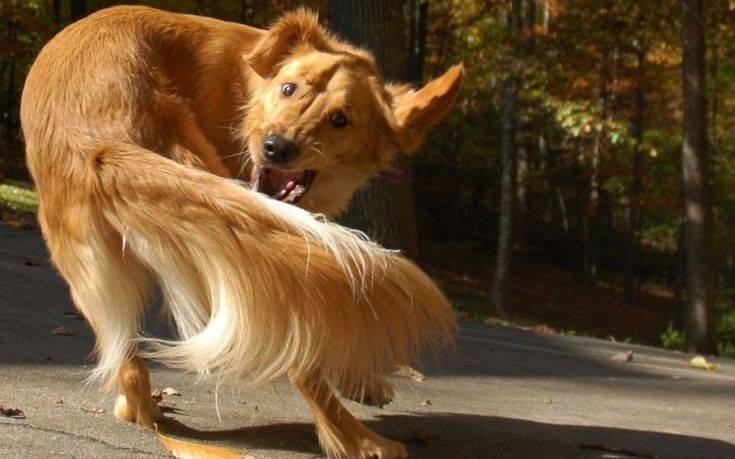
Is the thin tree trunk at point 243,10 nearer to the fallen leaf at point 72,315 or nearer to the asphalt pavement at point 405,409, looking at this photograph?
the asphalt pavement at point 405,409

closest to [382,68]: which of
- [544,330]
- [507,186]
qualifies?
[544,330]

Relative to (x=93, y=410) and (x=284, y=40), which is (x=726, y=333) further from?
(x=93, y=410)

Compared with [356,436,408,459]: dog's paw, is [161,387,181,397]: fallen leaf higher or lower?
lower

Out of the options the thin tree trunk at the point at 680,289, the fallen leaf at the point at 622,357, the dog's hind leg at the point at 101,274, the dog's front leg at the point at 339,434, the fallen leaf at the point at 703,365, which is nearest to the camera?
the dog's hind leg at the point at 101,274

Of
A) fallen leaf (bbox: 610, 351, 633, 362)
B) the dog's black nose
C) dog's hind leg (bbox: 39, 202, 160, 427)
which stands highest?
the dog's black nose

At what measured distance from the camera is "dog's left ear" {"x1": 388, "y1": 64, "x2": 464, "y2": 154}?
190 inches

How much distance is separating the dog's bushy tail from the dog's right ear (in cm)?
105

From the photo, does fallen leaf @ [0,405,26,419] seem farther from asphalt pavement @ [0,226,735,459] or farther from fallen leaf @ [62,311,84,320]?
fallen leaf @ [62,311,84,320]

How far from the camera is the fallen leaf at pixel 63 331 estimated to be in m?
6.54

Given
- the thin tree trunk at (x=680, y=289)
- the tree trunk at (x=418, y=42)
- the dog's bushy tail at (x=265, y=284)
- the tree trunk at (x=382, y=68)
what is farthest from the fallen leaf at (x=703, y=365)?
the thin tree trunk at (x=680, y=289)

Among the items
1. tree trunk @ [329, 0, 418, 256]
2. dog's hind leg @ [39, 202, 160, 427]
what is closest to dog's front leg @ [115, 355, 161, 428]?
dog's hind leg @ [39, 202, 160, 427]

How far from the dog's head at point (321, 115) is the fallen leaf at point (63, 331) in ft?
7.60

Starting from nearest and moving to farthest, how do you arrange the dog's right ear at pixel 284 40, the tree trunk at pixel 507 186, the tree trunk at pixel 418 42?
the dog's right ear at pixel 284 40
the tree trunk at pixel 507 186
the tree trunk at pixel 418 42

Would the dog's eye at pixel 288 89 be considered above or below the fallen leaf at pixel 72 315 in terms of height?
above
